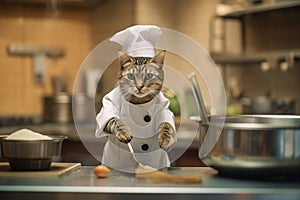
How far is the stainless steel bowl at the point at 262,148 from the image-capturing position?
94 centimetres

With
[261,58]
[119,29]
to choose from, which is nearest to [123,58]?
[261,58]

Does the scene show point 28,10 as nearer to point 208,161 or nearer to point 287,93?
point 287,93

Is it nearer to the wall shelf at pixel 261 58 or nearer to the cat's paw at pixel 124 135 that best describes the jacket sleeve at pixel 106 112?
the cat's paw at pixel 124 135

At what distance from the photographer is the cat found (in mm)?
1027

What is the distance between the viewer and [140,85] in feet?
3.37

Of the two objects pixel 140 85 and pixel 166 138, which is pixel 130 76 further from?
pixel 166 138

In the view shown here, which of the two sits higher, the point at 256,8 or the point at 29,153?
the point at 256,8

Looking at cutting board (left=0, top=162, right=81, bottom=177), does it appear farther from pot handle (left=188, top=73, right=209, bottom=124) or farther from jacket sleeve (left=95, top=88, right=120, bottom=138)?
pot handle (left=188, top=73, right=209, bottom=124)

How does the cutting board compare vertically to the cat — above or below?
below

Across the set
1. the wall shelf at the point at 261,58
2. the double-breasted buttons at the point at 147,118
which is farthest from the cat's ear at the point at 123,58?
the wall shelf at the point at 261,58

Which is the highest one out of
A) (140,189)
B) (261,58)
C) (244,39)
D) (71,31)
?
(71,31)

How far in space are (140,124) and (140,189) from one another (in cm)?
21

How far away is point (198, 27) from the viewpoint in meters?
3.92

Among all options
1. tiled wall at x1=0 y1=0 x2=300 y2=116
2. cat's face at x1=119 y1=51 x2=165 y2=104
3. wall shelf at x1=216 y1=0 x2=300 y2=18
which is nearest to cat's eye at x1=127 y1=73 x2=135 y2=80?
cat's face at x1=119 y1=51 x2=165 y2=104
